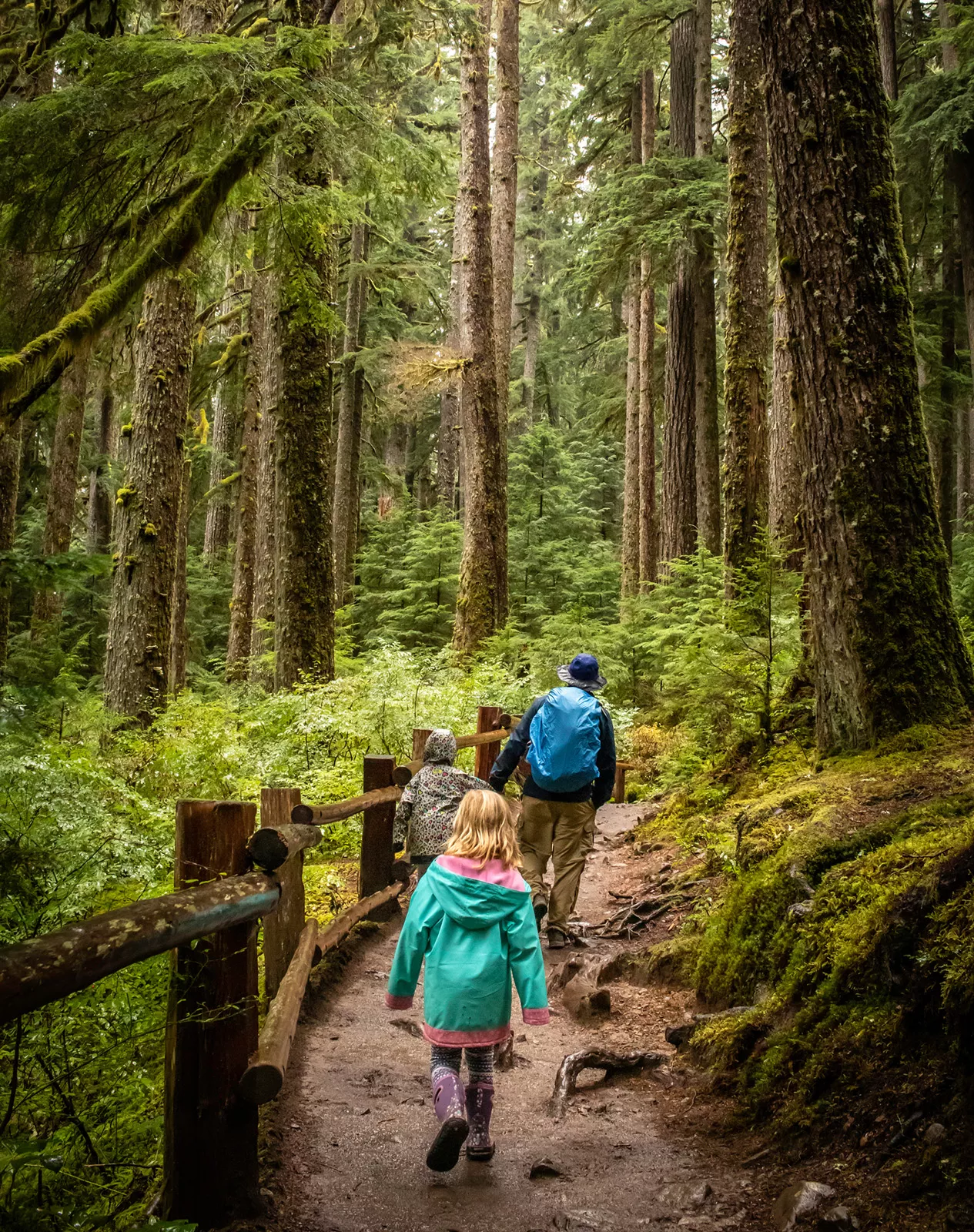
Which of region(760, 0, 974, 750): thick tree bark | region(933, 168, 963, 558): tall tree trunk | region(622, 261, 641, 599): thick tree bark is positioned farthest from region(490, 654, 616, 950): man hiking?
region(933, 168, 963, 558): tall tree trunk

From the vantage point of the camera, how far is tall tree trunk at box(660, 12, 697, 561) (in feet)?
57.5

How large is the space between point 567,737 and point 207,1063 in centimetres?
411

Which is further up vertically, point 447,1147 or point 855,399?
point 855,399

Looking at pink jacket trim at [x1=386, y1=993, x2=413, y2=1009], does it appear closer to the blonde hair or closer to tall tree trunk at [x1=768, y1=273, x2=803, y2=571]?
the blonde hair

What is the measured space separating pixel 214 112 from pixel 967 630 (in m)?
8.14

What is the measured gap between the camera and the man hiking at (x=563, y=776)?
681 cm

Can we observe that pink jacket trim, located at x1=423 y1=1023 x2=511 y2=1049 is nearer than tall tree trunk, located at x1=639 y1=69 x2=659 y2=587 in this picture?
Yes

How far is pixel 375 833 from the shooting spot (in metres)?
7.37

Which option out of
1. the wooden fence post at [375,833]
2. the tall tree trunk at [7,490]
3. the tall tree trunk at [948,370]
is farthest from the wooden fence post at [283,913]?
the tall tree trunk at [948,370]

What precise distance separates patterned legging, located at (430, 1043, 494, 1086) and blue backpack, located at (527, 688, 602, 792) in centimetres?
307

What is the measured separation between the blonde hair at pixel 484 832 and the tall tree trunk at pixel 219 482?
19.8m

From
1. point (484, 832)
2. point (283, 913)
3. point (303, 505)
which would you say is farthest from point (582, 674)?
point (303, 505)

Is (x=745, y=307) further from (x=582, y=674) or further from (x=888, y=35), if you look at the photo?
(x=888, y=35)

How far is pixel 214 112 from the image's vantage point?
736cm
